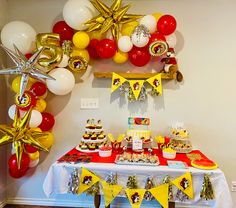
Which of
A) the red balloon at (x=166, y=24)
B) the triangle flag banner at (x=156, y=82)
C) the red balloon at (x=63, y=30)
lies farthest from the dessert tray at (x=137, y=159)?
the red balloon at (x=63, y=30)

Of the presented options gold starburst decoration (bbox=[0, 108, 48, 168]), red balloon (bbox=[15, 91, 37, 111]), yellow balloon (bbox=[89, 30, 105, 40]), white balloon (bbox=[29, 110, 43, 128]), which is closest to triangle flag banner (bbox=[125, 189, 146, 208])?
gold starburst decoration (bbox=[0, 108, 48, 168])

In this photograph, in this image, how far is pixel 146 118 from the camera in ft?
7.38

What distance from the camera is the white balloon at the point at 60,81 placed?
6.86ft

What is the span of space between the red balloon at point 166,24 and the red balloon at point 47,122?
1433 millimetres

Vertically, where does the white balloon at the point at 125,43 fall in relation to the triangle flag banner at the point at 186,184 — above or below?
above

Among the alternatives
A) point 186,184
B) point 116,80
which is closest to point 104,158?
point 186,184

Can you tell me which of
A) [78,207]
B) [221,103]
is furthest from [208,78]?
[78,207]

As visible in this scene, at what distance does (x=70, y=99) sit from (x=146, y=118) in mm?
880

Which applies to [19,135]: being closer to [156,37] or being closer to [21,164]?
[21,164]

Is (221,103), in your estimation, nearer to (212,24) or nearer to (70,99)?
(212,24)

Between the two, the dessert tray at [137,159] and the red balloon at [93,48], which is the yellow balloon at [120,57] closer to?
the red balloon at [93,48]

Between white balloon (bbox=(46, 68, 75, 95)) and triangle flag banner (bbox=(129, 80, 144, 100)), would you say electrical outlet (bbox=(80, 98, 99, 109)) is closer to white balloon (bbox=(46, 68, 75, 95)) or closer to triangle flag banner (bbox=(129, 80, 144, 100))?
white balloon (bbox=(46, 68, 75, 95))

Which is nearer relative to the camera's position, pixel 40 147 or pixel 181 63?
pixel 40 147

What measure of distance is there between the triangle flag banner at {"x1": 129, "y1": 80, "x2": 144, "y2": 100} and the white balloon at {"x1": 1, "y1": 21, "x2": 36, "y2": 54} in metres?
1.08
